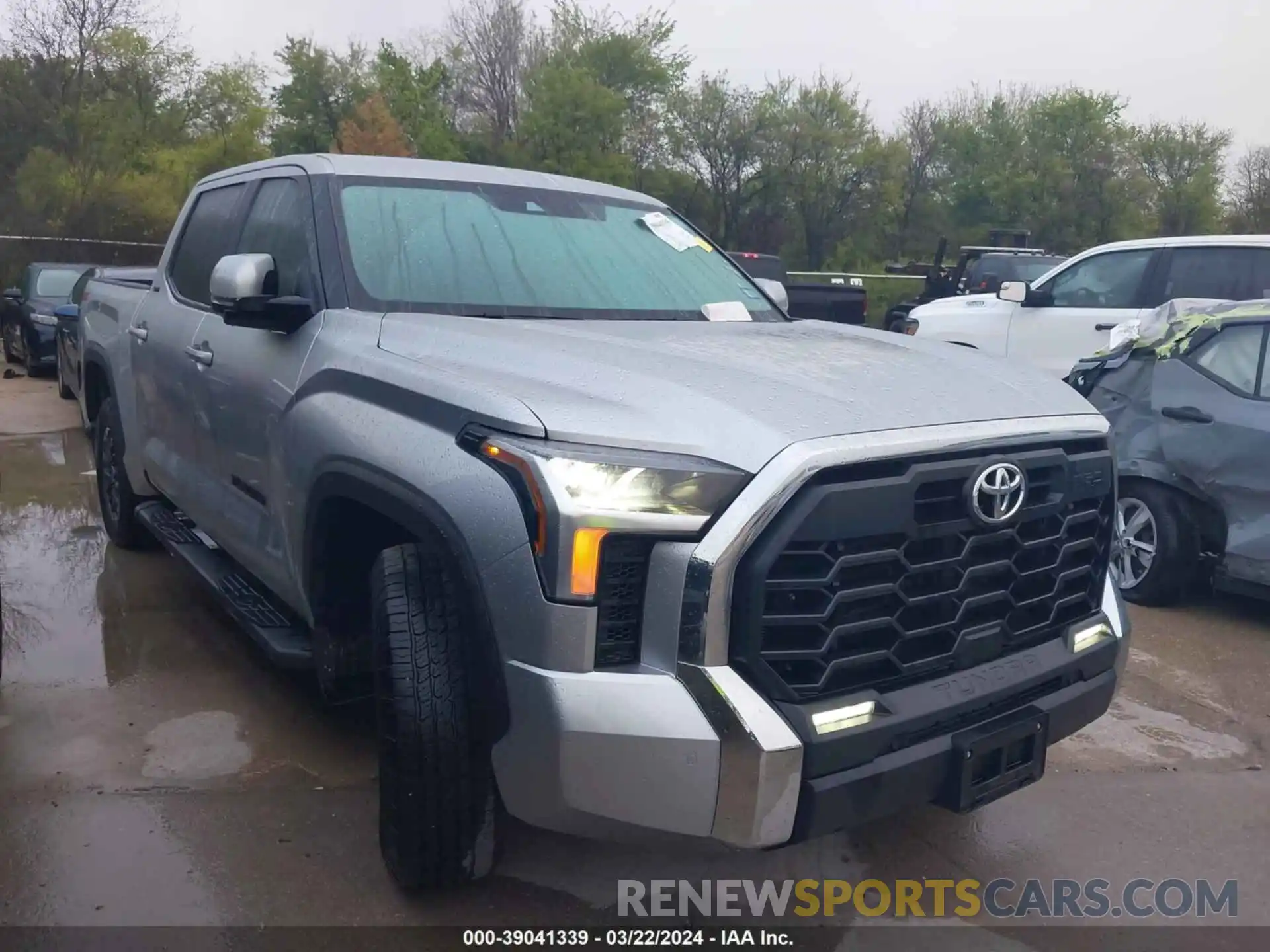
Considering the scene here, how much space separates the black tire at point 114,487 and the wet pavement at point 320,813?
805mm

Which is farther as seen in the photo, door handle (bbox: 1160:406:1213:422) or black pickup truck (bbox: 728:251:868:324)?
black pickup truck (bbox: 728:251:868:324)

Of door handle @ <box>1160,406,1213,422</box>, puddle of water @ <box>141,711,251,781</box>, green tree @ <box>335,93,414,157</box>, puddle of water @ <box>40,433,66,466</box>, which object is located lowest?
puddle of water @ <box>40,433,66,466</box>

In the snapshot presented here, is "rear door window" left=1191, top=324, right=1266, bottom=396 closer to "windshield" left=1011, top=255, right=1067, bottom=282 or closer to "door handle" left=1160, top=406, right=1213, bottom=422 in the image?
"door handle" left=1160, top=406, right=1213, bottom=422

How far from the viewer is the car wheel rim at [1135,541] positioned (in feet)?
18.1

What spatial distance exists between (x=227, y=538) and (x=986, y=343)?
741 centimetres

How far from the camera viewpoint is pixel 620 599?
7.25 feet

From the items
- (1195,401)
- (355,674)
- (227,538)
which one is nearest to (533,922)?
(355,674)

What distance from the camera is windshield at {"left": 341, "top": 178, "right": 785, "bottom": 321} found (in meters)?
3.37

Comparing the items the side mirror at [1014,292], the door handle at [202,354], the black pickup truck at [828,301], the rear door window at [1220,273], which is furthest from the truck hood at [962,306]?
the door handle at [202,354]

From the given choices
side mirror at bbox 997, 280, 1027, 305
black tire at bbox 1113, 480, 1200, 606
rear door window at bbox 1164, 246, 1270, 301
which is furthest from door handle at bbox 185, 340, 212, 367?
rear door window at bbox 1164, 246, 1270, 301

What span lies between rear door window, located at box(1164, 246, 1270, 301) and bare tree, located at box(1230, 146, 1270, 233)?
1256 inches

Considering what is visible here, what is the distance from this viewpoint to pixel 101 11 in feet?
92.2

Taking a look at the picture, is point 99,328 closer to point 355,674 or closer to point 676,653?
point 355,674

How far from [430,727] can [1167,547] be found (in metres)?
4.20
